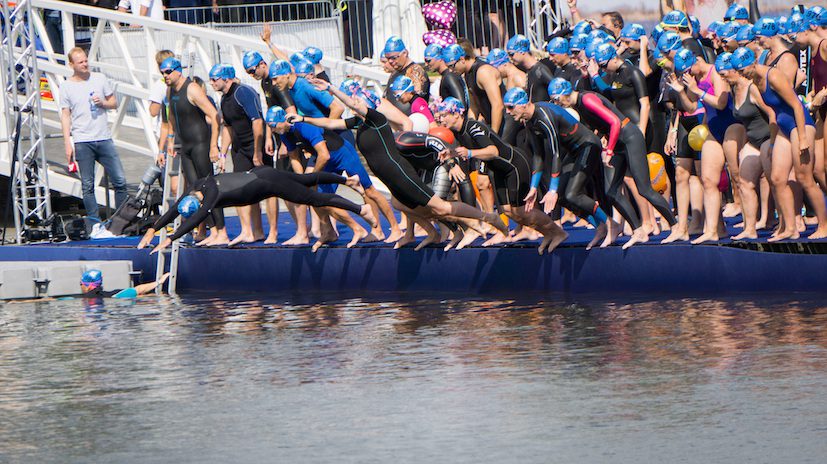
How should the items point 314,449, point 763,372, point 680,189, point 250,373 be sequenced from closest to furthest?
point 314,449, point 763,372, point 250,373, point 680,189

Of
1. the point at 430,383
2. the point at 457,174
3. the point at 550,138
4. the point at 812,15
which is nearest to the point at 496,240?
the point at 457,174

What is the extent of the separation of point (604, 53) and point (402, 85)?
188 centimetres

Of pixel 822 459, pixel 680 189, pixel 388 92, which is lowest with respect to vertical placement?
pixel 822 459

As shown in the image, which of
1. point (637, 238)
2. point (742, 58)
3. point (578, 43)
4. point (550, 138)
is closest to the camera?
point (742, 58)

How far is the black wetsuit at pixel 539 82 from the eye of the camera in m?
13.6

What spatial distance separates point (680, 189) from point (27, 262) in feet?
22.6

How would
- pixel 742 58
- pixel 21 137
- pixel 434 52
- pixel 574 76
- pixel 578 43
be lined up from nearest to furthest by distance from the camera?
1. pixel 742 58
2. pixel 578 43
3. pixel 434 52
4. pixel 574 76
5. pixel 21 137

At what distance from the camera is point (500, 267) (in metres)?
12.9

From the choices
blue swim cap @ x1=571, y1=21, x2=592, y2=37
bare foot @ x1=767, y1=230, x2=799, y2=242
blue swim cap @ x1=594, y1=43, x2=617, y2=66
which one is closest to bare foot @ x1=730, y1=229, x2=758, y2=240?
bare foot @ x1=767, y1=230, x2=799, y2=242

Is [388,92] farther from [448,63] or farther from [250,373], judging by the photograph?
[250,373]

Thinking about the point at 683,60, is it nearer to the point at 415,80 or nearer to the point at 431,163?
the point at 431,163

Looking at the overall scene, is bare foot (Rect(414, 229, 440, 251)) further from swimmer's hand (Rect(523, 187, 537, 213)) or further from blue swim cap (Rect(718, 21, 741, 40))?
blue swim cap (Rect(718, 21, 741, 40))

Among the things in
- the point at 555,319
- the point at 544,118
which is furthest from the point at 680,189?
the point at 555,319

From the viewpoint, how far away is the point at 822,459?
21.6 ft
